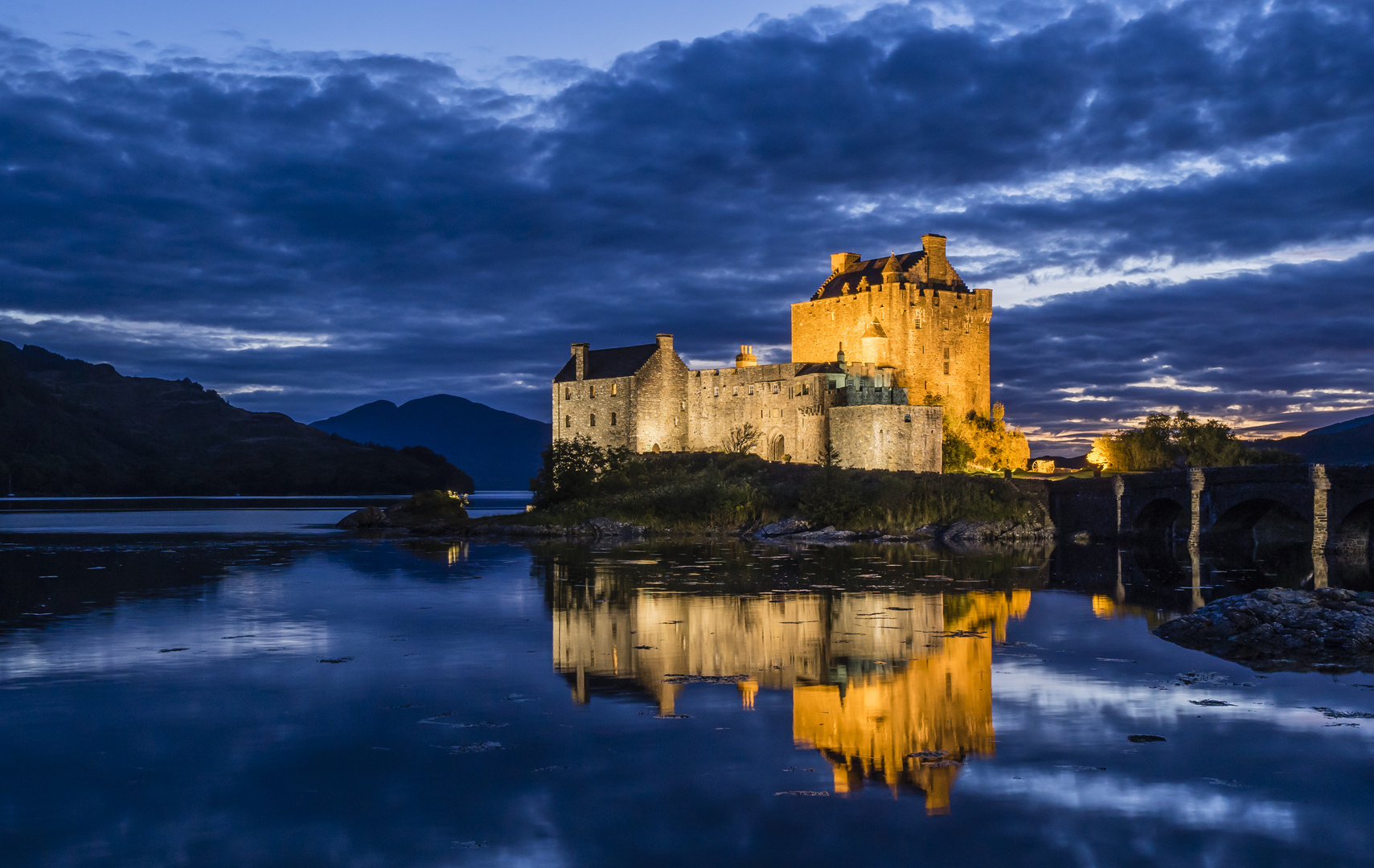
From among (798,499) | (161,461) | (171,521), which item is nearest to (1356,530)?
(798,499)

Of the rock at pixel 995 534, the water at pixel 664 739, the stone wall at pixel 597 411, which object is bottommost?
the water at pixel 664 739

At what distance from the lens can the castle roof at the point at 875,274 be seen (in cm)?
6900

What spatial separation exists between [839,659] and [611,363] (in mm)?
52741

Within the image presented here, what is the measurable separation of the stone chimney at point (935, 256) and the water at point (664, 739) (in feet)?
160

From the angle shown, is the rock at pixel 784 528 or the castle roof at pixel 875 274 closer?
the rock at pixel 784 528

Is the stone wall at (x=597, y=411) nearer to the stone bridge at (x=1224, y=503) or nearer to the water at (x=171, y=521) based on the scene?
the water at (x=171, y=521)

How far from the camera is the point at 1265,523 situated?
48.5m

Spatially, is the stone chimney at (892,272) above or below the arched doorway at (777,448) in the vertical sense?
above

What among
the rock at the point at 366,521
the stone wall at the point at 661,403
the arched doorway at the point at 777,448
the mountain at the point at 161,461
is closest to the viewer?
the rock at the point at 366,521

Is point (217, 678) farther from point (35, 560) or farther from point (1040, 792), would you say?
point (35, 560)

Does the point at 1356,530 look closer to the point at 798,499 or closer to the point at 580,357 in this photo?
the point at 798,499

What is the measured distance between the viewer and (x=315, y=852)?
8.05 metres

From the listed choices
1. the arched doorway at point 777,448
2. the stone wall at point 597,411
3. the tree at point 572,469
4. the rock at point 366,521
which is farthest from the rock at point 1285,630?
the rock at point 366,521

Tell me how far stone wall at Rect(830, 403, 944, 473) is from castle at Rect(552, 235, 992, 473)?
0.08m
